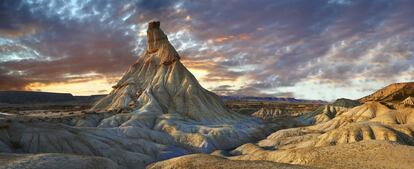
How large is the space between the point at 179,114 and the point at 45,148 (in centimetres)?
5866

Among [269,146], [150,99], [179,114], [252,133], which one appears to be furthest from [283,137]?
[150,99]

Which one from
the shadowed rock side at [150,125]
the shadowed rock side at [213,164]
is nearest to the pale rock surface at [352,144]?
the shadowed rock side at [213,164]

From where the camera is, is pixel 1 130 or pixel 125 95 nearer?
pixel 1 130

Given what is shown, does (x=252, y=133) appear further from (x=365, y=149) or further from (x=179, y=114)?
(x=365, y=149)

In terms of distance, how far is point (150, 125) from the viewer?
336 feet

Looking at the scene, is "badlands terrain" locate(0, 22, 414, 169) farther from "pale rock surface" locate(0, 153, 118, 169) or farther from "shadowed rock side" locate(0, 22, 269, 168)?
"shadowed rock side" locate(0, 22, 269, 168)

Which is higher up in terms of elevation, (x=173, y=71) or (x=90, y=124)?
(x=173, y=71)

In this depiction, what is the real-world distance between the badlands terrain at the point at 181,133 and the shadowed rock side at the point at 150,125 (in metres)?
0.20

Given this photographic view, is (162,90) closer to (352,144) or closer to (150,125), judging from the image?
(150,125)

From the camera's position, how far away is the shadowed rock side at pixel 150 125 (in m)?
64.6

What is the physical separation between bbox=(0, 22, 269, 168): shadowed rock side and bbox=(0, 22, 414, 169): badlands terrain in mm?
199

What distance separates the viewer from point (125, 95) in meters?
131

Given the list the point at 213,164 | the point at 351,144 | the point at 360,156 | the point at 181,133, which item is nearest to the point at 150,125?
the point at 181,133

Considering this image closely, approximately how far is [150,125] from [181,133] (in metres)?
9.95
